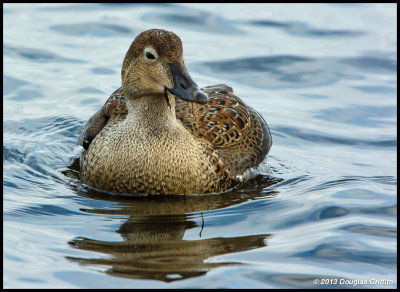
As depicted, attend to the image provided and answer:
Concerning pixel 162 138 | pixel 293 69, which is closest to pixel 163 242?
pixel 162 138

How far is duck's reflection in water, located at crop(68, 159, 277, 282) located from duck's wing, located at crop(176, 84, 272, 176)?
0.54 meters

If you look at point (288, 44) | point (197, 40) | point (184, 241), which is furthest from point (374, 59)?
point (184, 241)

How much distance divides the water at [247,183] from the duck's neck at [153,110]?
0.83m

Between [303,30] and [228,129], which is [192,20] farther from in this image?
[228,129]

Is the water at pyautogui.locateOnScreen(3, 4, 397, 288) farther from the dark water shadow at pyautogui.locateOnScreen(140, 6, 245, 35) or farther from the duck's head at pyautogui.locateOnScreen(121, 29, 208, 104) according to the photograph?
the duck's head at pyautogui.locateOnScreen(121, 29, 208, 104)

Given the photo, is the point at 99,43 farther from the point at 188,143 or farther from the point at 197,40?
the point at 188,143

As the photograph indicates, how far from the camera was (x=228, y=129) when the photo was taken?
9.43m

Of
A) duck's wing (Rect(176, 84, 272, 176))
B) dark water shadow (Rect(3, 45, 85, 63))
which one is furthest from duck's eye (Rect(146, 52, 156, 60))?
dark water shadow (Rect(3, 45, 85, 63))

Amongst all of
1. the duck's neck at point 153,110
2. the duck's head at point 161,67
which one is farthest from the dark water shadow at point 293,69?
the duck's head at point 161,67

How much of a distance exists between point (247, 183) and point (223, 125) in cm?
71

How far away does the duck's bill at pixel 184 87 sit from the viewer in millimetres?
8102

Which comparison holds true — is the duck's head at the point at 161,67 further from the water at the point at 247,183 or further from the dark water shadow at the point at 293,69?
the dark water shadow at the point at 293,69

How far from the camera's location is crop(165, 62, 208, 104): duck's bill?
8102 mm

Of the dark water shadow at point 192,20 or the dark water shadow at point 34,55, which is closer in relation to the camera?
the dark water shadow at point 34,55
